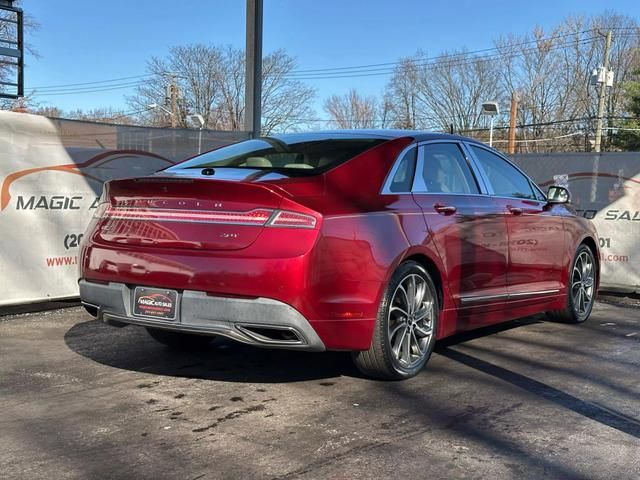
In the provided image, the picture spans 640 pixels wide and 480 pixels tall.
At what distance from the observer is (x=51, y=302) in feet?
23.3

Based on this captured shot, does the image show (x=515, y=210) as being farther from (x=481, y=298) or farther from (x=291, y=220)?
(x=291, y=220)

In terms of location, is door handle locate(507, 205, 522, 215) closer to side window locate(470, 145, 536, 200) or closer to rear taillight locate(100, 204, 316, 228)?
side window locate(470, 145, 536, 200)

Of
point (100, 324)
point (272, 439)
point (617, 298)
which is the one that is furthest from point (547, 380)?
point (617, 298)

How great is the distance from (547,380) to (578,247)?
7.67ft

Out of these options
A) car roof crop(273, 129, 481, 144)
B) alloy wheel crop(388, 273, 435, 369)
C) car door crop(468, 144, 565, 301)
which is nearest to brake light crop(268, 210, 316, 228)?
alloy wheel crop(388, 273, 435, 369)

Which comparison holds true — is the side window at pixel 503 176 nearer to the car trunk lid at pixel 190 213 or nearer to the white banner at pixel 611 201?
the car trunk lid at pixel 190 213

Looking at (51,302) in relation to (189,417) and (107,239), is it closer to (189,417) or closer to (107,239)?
(107,239)

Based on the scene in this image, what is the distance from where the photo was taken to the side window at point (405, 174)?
14.5ft

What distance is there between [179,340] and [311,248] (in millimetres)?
1906

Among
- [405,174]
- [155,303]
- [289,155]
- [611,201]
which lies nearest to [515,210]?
[405,174]

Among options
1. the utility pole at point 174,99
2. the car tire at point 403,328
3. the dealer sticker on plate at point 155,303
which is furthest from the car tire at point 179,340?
the utility pole at point 174,99

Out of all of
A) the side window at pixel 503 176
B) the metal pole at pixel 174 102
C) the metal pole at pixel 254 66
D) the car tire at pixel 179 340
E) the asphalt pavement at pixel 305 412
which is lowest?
the asphalt pavement at pixel 305 412

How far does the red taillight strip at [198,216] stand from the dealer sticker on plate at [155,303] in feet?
1.38

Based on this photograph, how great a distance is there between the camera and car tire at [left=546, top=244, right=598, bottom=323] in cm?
650
